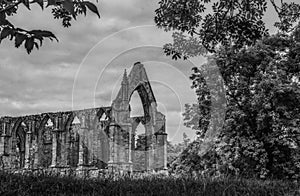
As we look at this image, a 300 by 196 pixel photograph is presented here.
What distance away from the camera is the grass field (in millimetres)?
6584

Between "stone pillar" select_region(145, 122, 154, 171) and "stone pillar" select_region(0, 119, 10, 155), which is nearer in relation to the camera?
"stone pillar" select_region(145, 122, 154, 171)

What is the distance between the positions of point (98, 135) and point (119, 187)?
24.3m

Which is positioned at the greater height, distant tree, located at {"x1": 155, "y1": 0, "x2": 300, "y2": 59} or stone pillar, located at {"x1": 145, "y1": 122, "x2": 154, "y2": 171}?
distant tree, located at {"x1": 155, "y1": 0, "x2": 300, "y2": 59}

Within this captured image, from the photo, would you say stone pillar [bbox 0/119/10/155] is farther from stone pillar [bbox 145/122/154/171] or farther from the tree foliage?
the tree foliage

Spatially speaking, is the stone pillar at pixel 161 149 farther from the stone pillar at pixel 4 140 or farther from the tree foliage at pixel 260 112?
the stone pillar at pixel 4 140

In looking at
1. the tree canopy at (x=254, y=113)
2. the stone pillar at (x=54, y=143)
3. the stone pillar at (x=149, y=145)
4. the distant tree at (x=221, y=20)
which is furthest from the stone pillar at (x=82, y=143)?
the distant tree at (x=221, y=20)

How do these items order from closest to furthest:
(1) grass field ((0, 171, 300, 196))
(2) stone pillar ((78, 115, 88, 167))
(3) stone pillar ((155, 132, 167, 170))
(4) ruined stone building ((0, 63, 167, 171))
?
(1) grass field ((0, 171, 300, 196)) < (4) ruined stone building ((0, 63, 167, 171)) < (3) stone pillar ((155, 132, 167, 170)) < (2) stone pillar ((78, 115, 88, 167))

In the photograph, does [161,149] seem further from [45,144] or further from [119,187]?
[119,187]

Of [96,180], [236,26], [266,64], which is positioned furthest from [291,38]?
[96,180]

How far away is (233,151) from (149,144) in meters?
11.1

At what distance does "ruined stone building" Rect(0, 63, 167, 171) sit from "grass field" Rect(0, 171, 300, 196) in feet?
57.1

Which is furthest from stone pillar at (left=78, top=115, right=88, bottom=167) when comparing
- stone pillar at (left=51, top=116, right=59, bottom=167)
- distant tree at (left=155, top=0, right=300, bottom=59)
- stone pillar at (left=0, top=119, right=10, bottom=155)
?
distant tree at (left=155, top=0, right=300, bottom=59)

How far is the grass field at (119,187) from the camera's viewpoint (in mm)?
6584

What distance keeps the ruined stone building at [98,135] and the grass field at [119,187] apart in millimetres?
17394
